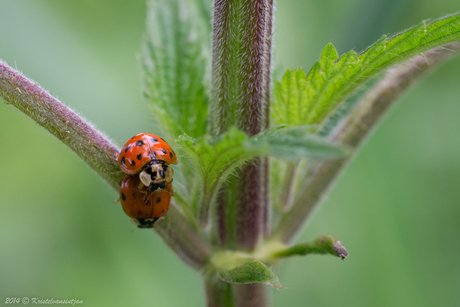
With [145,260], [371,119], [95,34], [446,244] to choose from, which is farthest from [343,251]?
[95,34]

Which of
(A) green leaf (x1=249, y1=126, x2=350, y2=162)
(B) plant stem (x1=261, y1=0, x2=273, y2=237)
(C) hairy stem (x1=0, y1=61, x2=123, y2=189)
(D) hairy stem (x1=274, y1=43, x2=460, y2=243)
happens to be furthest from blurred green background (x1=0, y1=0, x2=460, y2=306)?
(A) green leaf (x1=249, y1=126, x2=350, y2=162)

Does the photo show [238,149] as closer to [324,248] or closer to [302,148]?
[302,148]

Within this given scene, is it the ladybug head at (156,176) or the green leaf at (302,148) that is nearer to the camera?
the green leaf at (302,148)

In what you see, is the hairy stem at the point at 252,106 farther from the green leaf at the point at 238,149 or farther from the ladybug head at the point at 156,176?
the ladybug head at the point at 156,176

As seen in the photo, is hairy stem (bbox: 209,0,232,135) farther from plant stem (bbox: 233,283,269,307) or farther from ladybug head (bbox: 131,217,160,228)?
plant stem (bbox: 233,283,269,307)

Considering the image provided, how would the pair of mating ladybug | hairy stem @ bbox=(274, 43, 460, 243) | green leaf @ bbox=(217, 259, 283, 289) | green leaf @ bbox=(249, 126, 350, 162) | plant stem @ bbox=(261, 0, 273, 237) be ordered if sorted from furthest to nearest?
hairy stem @ bbox=(274, 43, 460, 243), the pair of mating ladybug, plant stem @ bbox=(261, 0, 273, 237), green leaf @ bbox=(217, 259, 283, 289), green leaf @ bbox=(249, 126, 350, 162)

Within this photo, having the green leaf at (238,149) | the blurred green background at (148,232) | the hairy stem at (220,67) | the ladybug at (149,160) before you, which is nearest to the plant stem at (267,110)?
the hairy stem at (220,67)
